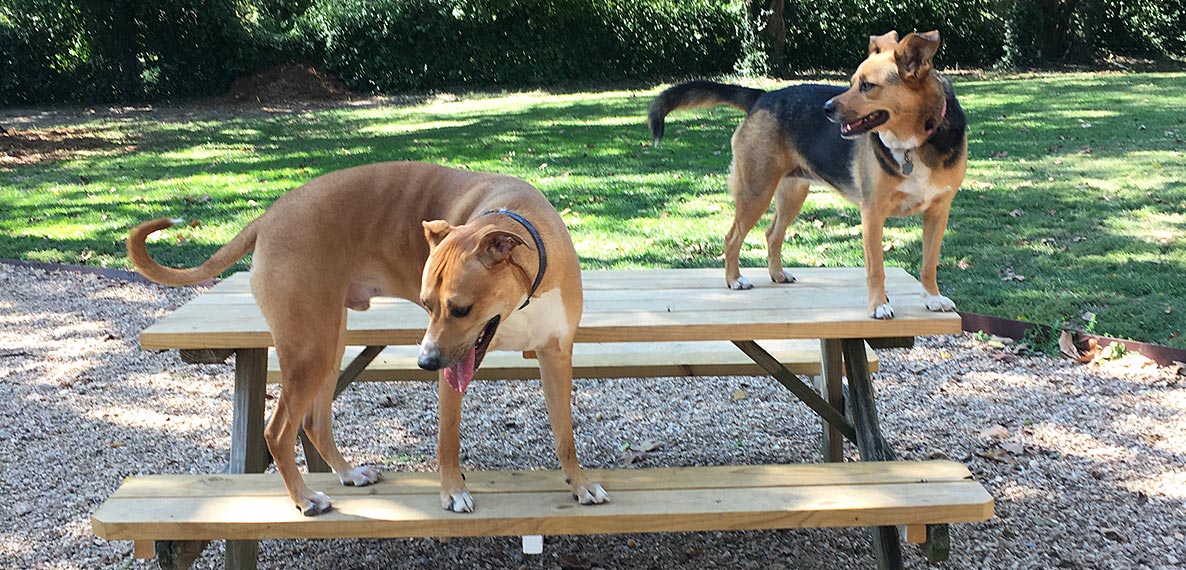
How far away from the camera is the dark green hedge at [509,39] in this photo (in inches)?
935

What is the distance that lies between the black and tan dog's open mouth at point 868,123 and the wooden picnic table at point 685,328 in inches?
25.1

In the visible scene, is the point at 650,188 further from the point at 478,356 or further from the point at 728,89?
the point at 478,356

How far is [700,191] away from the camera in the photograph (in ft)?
32.3

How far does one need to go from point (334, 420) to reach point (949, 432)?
3.00 m

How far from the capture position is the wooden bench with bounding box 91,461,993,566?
308cm

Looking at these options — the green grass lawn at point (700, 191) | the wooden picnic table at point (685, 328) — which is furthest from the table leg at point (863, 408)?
the green grass lawn at point (700, 191)

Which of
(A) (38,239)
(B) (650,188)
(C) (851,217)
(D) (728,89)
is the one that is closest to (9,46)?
(A) (38,239)

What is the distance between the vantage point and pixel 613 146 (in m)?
12.7

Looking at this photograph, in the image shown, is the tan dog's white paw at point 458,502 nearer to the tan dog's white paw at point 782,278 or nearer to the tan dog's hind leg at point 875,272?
the tan dog's hind leg at point 875,272

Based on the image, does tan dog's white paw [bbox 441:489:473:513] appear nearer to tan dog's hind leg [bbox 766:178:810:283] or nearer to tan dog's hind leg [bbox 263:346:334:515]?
tan dog's hind leg [bbox 263:346:334:515]

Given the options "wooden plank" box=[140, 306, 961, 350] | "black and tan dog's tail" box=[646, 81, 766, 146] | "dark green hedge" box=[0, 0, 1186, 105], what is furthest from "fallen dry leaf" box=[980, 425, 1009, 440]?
"dark green hedge" box=[0, 0, 1186, 105]

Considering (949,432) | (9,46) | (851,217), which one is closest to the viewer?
(949,432)

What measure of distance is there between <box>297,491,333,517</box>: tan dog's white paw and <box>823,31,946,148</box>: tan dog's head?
2156 millimetres

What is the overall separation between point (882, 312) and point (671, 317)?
0.73 meters
